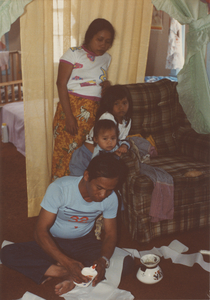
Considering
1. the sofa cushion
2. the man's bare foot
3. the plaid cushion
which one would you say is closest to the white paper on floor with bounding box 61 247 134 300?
the man's bare foot

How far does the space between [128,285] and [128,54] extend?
182 cm

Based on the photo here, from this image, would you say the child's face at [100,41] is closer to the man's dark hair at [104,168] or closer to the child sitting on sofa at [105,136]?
the child sitting on sofa at [105,136]

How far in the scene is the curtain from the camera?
220 centimetres

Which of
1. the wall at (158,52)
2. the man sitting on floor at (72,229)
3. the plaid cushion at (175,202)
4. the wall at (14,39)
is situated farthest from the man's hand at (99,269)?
the wall at (158,52)

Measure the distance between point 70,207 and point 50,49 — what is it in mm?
1228

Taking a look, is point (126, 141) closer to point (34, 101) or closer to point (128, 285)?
point (34, 101)

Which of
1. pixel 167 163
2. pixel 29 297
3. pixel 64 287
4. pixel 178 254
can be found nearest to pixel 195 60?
pixel 167 163

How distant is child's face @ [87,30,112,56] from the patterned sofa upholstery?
0.55 m

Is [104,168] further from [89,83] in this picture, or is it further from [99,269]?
[89,83]

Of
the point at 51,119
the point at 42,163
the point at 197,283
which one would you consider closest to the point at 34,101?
the point at 51,119

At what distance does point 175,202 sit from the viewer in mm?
2223

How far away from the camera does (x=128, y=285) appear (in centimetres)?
180

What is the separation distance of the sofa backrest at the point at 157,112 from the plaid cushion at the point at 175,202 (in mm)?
306

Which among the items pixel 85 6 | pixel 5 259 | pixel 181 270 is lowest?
pixel 181 270
